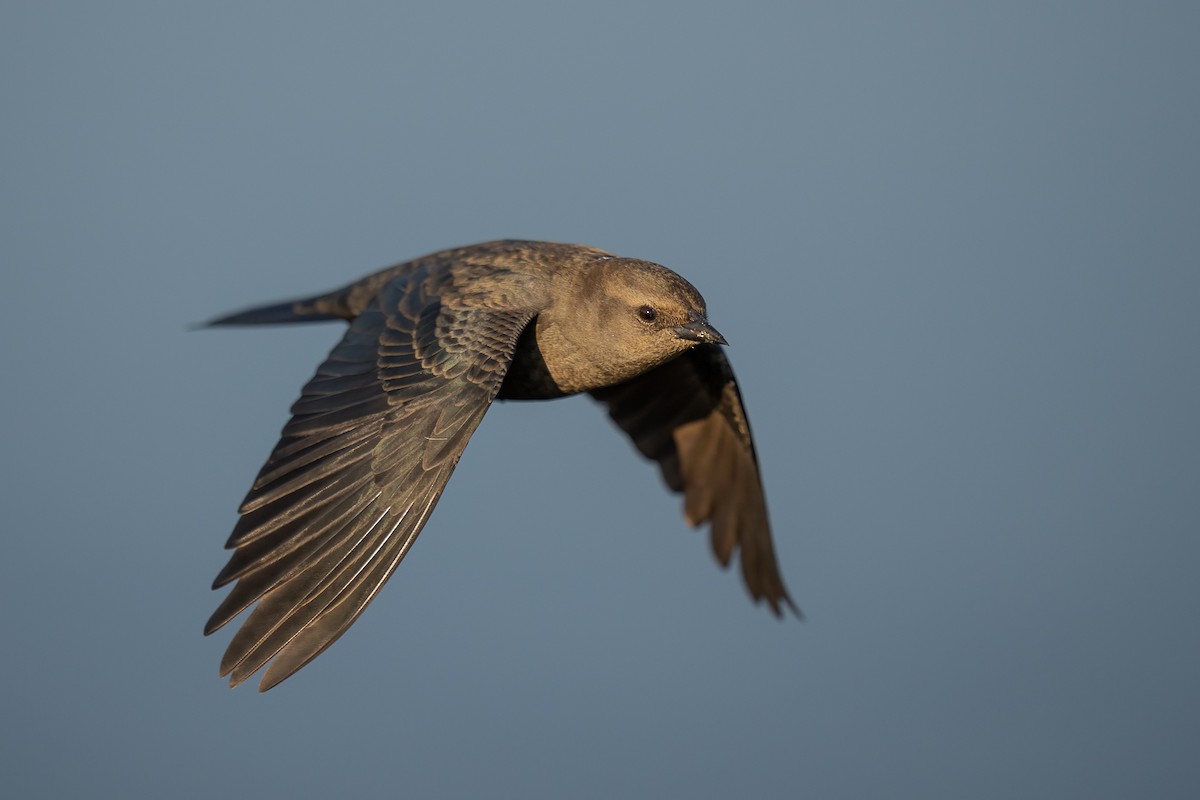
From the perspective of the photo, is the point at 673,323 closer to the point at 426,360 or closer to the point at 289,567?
the point at 426,360

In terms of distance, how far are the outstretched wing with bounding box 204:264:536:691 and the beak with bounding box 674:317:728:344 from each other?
927 mm

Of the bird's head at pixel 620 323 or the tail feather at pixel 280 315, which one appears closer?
the bird's head at pixel 620 323

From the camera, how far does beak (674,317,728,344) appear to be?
904cm

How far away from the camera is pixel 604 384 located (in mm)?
9734

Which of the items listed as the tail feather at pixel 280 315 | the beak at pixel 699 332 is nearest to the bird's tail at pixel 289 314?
the tail feather at pixel 280 315

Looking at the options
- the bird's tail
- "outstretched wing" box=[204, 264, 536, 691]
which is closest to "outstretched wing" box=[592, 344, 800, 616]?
the bird's tail

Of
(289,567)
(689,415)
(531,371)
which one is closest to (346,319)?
(531,371)

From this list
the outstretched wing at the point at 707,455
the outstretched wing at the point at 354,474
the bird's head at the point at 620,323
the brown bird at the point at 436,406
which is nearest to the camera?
the outstretched wing at the point at 354,474

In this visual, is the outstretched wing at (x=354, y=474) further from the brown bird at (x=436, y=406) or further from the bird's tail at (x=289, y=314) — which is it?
the bird's tail at (x=289, y=314)

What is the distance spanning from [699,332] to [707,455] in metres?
2.65

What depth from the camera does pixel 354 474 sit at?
820 centimetres

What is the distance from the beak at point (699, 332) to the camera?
9.04 m

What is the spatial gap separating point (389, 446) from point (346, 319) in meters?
2.88

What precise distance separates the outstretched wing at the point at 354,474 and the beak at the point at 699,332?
927 mm
